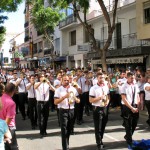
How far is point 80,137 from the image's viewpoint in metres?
9.68

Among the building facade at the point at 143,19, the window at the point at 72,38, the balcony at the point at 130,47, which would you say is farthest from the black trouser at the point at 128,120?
the window at the point at 72,38

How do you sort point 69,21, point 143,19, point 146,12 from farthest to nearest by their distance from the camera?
point 69,21 < point 143,19 < point 146,12

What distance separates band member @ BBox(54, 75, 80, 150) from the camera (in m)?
7.86

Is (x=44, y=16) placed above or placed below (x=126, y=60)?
above

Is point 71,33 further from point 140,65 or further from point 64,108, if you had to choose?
point 64,108

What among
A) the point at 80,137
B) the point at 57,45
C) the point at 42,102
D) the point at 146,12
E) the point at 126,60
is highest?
the point at 146,12

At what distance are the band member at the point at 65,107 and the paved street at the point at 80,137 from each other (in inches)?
26.6

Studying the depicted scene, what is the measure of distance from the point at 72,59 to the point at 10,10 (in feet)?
57.1

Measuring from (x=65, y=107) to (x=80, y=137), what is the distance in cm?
198

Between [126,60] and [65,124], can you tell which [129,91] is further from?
[126,60]

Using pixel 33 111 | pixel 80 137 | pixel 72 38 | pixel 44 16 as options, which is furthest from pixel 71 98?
pixel 72 38

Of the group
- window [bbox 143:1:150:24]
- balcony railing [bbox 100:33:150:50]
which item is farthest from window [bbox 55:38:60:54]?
window [bbox 143:1:150:24]

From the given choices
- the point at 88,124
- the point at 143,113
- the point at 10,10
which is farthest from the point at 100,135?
the point at 10,10

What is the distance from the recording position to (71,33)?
1569 inches
